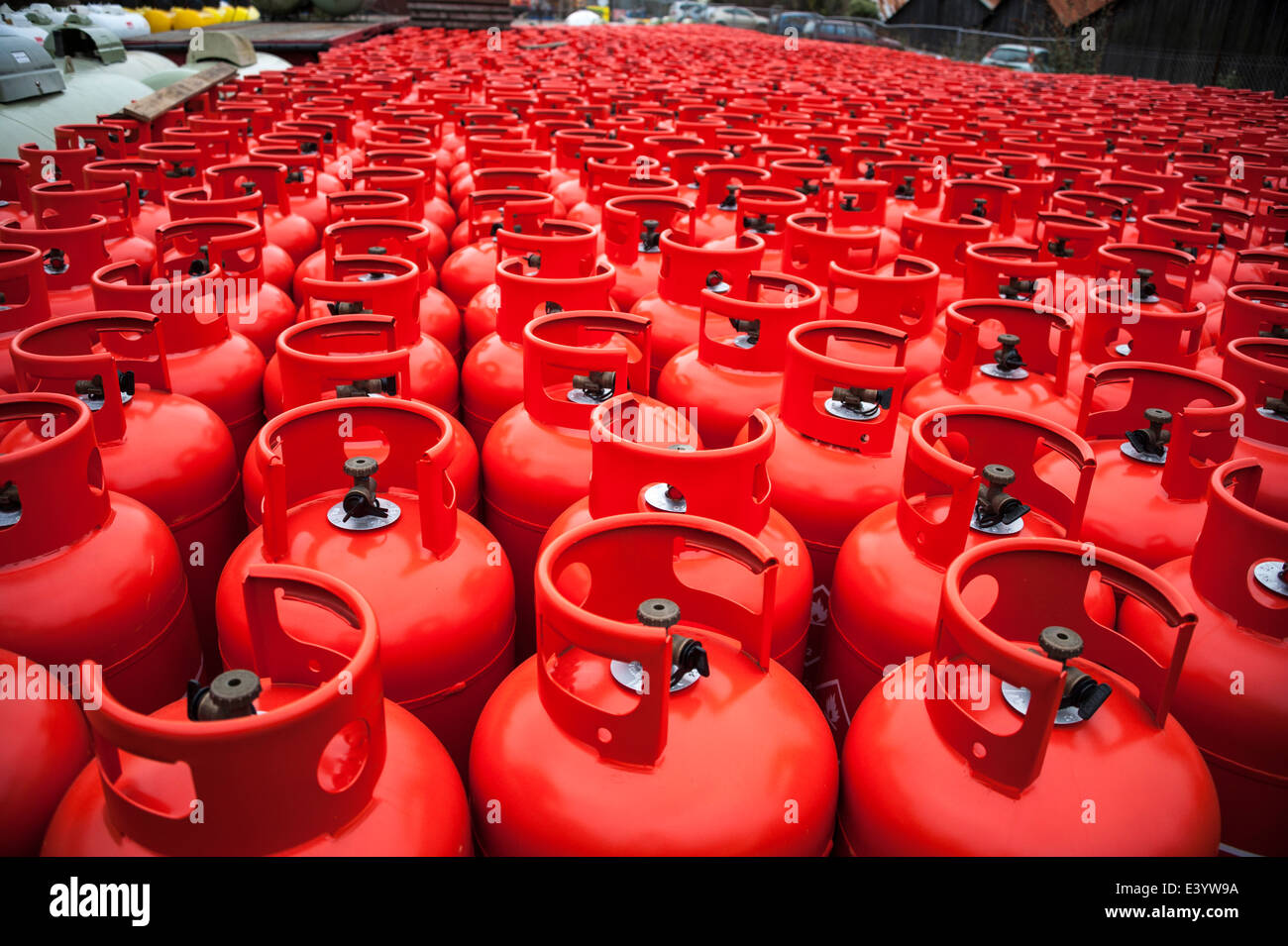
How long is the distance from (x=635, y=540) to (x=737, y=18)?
151 feet

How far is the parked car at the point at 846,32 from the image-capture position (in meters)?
36.4

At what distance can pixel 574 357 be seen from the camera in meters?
3.32

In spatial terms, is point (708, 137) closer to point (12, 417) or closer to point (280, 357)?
point (280, 357)

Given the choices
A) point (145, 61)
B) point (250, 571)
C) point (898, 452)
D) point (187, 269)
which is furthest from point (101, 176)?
point (145, 61)

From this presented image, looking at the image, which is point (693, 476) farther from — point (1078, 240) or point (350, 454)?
point (1078, 240)

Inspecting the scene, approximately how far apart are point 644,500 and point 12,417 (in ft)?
6.65

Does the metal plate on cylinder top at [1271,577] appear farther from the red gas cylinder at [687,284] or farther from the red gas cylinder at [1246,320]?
the red gas cylinder at [687,284]

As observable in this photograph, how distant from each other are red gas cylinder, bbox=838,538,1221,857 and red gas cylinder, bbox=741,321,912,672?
1.02m

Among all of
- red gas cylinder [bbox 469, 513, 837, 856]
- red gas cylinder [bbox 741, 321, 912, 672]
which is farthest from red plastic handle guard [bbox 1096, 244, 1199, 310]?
red gas cylinder [bbox 469, 513, 837, 856]

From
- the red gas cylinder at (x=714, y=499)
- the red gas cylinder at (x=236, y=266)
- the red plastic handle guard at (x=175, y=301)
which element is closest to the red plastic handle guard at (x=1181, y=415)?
the red gas cylinder at (x=714, y=499)

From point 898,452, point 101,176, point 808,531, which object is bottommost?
point 808,531

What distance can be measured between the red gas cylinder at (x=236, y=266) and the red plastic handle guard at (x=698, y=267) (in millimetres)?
2248

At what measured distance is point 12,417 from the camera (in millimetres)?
2652

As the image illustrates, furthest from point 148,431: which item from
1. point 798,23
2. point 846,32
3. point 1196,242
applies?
point 798,23
